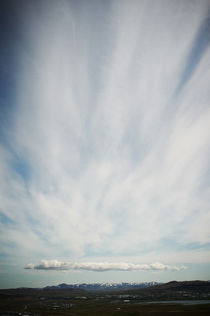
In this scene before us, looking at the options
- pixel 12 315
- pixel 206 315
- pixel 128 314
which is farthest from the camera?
pixel 12 315

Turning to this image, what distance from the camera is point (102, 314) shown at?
154125 mm

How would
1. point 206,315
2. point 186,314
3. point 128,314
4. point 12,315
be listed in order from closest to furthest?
1. point 206,315
2. point 186,314
3. point 128,314
4. point 12,315

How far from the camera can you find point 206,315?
123 meters

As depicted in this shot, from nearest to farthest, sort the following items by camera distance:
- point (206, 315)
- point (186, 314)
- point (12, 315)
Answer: point (206, 315)
point (186, 314)
point (12, 315)

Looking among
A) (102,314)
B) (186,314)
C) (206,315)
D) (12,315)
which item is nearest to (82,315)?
(102,314)

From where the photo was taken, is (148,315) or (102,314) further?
(102,314)

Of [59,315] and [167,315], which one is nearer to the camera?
[167,315]

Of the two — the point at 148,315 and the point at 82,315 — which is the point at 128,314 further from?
the point at 82,315

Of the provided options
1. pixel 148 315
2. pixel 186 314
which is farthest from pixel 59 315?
pixel 186 314

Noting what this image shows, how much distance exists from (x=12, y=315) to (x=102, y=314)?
274ft

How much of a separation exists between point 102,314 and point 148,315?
128 feet

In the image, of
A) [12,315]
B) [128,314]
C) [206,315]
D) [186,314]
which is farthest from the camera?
[12,315]

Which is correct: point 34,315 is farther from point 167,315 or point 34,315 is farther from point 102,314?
point 167,315

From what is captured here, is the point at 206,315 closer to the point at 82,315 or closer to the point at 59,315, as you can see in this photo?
the point at 82,315
